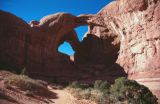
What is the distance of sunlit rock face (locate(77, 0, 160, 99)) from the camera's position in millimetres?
32469

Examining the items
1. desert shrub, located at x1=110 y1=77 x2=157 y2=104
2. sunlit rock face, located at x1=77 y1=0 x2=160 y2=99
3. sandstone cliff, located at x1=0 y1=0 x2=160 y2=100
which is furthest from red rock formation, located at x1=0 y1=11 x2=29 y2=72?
desert shrub, located at x1=110 y1=77 x2=157 y2=104

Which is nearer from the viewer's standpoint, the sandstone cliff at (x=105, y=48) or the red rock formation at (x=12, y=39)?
the sandstone cliff at (x=105, y=48)

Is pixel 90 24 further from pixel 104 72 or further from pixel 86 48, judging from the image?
pixel 104 72

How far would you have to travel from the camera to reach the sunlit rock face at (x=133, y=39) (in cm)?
3247

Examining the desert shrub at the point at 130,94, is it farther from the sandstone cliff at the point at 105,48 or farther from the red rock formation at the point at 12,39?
the red rock formation at the point at 12,39

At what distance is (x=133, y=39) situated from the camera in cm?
3638

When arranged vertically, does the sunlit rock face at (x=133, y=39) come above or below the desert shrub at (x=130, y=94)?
above

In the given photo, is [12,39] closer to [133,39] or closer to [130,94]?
[133,39]

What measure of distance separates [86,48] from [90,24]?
4604mm

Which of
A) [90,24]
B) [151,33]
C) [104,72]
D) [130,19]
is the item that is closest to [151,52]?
[151,33]

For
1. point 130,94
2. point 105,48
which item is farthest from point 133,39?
point 130,94

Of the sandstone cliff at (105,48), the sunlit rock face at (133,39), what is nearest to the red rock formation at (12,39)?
the sandstone cliff at (105,48)

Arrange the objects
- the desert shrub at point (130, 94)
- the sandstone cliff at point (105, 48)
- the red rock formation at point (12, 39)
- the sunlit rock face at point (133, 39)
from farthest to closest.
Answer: the red rock formation at point (12, 39), the sandstone cliff at point (105, 48), the sunlit rock face at point (133, 39), the desert shrub at point (130, 94)

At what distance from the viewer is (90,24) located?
4481 cm
